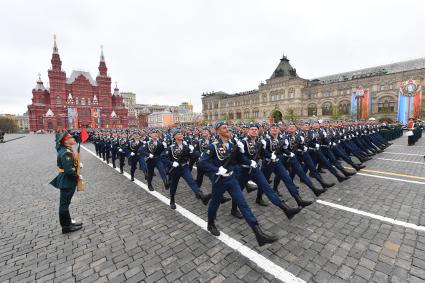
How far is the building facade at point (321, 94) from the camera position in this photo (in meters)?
42.8

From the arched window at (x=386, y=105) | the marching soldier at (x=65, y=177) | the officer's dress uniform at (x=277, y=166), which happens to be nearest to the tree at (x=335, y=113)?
the arched window at (x=386, y=105)

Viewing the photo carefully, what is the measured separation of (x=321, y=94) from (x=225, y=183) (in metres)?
58.1

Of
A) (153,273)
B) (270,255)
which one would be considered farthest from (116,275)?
(270,255)

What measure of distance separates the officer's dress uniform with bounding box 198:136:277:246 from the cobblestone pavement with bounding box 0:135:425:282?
0.98 ft

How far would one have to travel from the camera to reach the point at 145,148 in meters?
7.29

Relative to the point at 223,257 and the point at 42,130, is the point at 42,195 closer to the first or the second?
the point at 223,257

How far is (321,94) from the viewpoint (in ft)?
173

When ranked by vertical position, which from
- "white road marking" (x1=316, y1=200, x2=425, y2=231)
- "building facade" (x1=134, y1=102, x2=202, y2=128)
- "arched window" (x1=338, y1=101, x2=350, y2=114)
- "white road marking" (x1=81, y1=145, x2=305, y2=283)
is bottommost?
"white road marking" (x1=81, y1=145, x2=305, y2=283)

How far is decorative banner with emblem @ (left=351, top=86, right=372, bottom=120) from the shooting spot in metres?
43.6

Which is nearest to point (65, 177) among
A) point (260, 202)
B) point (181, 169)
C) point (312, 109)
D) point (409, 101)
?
point (181, 169)

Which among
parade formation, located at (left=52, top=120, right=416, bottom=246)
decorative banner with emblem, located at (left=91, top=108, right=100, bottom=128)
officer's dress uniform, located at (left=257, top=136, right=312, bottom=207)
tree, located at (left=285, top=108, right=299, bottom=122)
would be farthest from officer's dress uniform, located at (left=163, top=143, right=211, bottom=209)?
decorative banner with emblem, located at (left=91, top=108, right=100, bottom=128)

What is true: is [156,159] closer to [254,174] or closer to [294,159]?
[254,174]

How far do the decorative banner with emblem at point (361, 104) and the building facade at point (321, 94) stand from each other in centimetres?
99

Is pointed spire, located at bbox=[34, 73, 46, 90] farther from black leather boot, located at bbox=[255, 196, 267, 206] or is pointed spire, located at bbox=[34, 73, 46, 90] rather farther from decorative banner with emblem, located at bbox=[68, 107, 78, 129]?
black leather boot, located at bbox=[255, 196, 267, 206]
